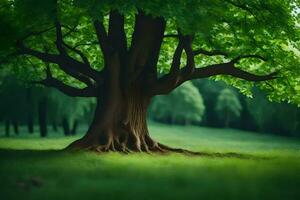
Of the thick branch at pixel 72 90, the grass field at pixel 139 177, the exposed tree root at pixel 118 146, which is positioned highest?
the thick branch at pixel 72 90

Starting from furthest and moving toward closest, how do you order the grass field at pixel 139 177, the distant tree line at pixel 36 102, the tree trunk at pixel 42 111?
the distant tree line at pixel 36 102, the tree trunk at pixel 42 111, the grass field at pixel 139 177

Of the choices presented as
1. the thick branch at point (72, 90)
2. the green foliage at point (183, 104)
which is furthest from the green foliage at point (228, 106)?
the thick branch at point (72, 90)

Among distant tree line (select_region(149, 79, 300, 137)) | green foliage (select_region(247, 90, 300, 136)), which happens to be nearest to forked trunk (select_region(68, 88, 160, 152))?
green foliage (select_region(247, 90, 300, 136))

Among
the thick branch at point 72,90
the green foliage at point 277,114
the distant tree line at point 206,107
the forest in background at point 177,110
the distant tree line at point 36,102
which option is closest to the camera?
the thick branch at point 72,90

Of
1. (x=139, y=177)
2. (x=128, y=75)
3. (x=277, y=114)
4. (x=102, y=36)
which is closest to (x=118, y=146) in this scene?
(x=128, y=75)

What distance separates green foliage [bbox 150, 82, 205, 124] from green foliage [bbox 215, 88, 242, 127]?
2.99m

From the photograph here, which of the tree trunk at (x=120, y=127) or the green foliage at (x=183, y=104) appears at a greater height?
the green foliage at (x=183, y=104)

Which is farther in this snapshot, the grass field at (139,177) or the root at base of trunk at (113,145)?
the root at base of trunk at (113,145)

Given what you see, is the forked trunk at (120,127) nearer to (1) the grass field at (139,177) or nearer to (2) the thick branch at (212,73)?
(2) the thick branch at (212,73)

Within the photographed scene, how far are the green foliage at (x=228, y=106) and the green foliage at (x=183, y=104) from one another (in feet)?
9.81

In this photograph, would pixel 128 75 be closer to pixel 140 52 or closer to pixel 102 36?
pixel 140 52

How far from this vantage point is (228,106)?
82.0 metres

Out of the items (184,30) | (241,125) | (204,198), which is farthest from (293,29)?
(241,125)

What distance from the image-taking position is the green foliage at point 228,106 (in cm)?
8188
